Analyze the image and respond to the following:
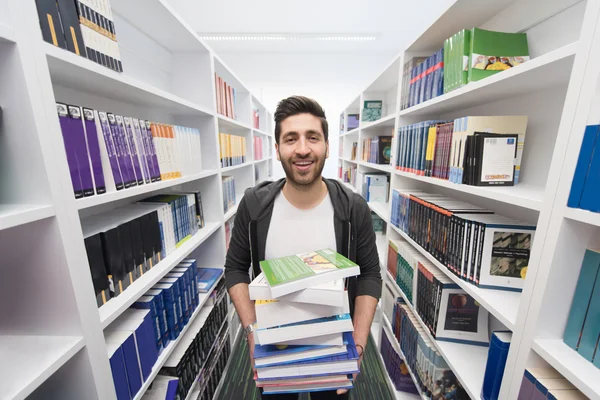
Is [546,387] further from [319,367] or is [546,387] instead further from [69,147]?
[69,147]

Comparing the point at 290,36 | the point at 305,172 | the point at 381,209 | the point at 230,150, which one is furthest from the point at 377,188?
the point at 290,36

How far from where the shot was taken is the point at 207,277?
5.63 feet

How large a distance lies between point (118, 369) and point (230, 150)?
1.75 meters

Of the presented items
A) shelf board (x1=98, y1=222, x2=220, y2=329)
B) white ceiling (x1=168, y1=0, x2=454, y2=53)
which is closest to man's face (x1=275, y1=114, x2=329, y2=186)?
shelf board (x1=98, y1=222, x2=220, y2=329)

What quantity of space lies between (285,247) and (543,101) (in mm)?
1240

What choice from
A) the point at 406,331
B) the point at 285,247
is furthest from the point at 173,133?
the point at 406,331

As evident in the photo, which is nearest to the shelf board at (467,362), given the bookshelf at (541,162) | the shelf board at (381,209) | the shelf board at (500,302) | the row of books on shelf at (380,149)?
the bookshelf at (541,162)

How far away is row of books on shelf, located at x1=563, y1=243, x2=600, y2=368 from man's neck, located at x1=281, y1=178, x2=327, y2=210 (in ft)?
2.82

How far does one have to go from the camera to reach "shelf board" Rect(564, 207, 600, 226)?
0.54 meters

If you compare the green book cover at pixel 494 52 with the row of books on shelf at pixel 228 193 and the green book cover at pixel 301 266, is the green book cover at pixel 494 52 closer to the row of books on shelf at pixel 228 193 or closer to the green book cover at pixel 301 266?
the green book cover at pixel 301 266

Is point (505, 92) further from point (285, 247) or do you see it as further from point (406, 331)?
point (406, 331)

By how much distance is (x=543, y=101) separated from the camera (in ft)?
3.22

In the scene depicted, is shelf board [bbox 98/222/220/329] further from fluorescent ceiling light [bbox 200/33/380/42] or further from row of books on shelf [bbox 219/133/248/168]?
fluorescent ceiling light [bbox 200/33/380/42]

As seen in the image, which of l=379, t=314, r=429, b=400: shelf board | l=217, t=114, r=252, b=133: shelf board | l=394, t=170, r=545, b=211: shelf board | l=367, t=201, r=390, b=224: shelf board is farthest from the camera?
l=367, t=201, r=390, b=224: shelf board
